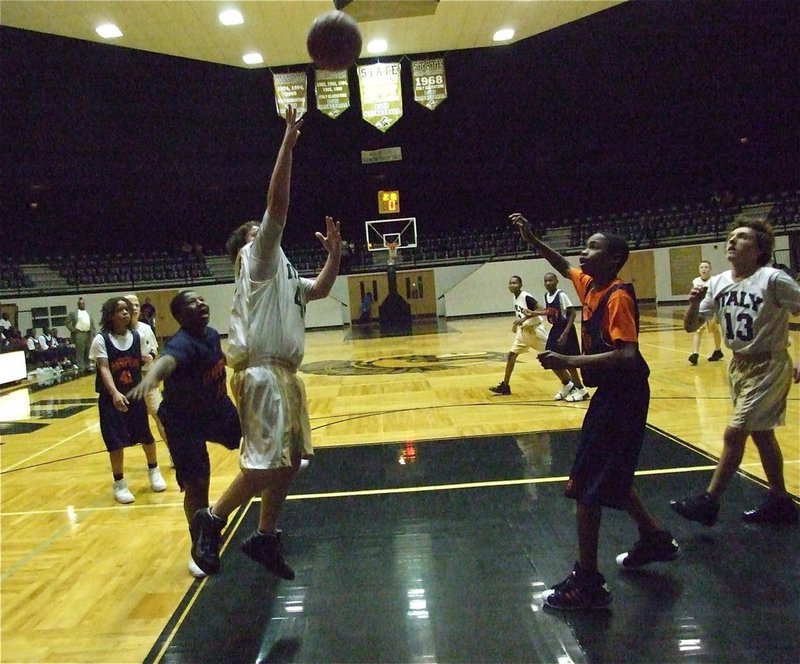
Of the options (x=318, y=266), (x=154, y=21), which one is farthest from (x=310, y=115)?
(x=154, y=21)

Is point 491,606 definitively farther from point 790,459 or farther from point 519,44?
point 519,44

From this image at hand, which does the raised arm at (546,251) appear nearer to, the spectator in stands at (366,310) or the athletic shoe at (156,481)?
the athletic shoe at (156,481)

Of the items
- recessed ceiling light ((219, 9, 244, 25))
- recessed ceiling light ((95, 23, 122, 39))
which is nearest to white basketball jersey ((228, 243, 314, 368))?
recessed ceiling light ((219, 9, 244, 25))

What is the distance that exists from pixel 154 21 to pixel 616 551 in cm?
1234

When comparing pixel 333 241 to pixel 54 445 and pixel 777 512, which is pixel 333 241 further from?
pixel 54 445

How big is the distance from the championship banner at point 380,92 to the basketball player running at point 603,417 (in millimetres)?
12003

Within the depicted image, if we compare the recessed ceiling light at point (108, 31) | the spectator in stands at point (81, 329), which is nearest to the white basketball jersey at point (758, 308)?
the recessed ceiling light at point (108, 31)

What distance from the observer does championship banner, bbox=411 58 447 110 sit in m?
14.4

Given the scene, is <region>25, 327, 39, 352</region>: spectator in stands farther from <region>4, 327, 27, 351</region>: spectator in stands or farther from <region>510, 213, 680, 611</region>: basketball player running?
<region>510, 213, 680, 611</region>: basketball player running

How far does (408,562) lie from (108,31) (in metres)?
12.5

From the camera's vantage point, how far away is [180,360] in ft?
10.0

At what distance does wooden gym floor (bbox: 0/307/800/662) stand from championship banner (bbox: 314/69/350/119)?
961 cm

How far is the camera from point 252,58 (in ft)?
45.8

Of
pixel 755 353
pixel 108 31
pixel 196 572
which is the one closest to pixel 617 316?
pixel 755 353
